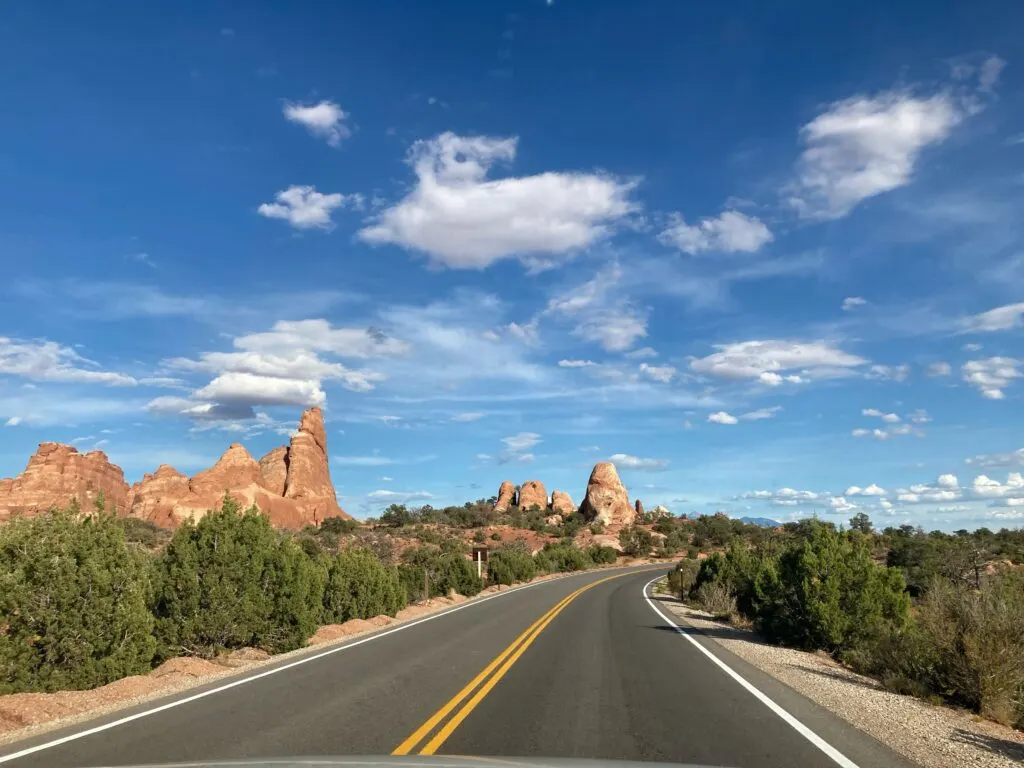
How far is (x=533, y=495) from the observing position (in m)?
156

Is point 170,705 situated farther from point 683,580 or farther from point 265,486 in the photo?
point 265,486

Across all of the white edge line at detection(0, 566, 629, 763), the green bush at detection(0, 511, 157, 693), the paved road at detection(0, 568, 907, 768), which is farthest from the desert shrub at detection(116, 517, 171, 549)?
the paved road at detection(0, 568, 907, 768)

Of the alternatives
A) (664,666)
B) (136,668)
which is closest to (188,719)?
(136,668)

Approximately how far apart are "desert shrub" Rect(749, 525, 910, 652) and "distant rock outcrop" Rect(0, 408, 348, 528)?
2273 inches

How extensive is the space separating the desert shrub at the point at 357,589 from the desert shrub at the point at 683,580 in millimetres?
17405

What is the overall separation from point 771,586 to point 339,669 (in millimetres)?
12068

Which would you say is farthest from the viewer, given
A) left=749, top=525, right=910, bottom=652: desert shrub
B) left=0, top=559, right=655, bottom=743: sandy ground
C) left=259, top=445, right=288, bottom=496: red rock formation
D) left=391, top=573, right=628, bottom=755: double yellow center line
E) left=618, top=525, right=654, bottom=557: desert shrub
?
left=618, top=525, right=654, bottom=557: desert shrub

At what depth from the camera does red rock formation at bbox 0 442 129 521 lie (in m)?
69.9

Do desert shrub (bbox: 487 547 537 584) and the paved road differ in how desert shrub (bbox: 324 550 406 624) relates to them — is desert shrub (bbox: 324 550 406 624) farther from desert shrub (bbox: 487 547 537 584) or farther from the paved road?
desert shrub (bbox: 487 547 537 584)

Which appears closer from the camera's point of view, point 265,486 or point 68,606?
point 68,606

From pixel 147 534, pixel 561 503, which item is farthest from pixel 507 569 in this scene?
pixel 561 503

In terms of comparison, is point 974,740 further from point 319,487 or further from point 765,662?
point 319,487

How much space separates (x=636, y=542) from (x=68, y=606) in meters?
99.8

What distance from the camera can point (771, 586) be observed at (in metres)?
19.6
